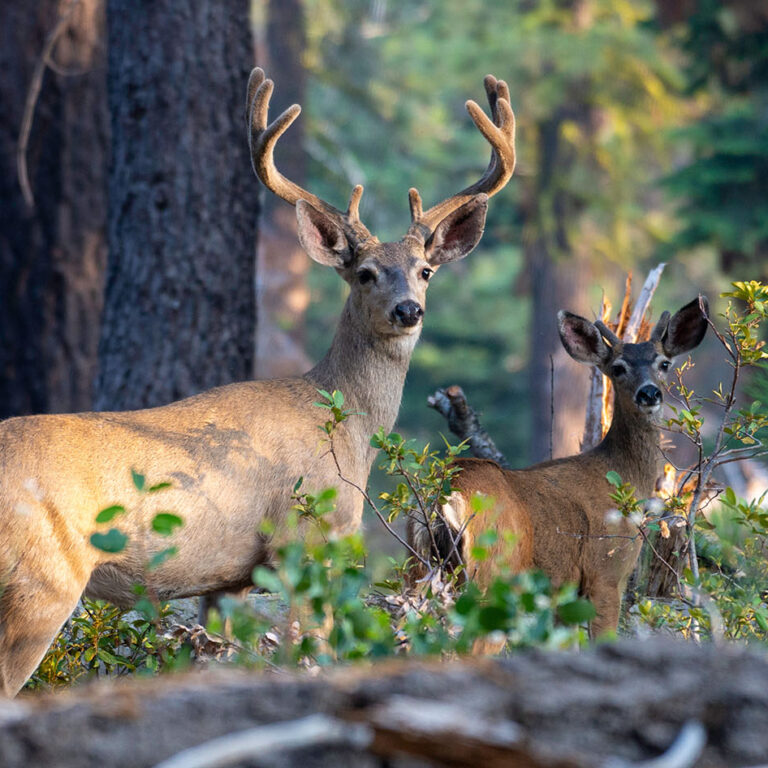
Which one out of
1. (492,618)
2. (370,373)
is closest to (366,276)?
(370,373)

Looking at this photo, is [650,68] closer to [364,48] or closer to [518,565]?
[364,48]

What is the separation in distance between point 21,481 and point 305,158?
17.4 m

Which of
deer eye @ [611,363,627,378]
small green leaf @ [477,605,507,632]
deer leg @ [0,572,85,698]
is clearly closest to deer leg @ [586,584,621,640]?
deer eye @ [611,363,627,378]

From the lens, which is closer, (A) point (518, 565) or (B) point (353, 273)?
(A) point (518, 565)

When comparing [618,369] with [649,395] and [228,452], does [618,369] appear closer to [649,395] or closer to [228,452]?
[649,395]

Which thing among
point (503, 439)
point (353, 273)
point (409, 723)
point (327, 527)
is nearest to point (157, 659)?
point (327, 527)

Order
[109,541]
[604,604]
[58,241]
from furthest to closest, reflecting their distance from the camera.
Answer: [58,241] → [604,604] → [109,541]

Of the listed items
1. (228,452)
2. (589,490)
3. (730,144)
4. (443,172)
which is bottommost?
(589,490)

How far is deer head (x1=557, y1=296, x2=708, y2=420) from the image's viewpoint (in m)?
6.28

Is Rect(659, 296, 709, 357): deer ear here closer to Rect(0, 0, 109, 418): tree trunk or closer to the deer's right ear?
the deer's right ear

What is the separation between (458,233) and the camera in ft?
21.4

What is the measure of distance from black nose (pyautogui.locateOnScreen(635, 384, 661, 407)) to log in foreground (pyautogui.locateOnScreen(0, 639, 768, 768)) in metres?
3.87

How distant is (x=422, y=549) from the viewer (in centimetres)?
554

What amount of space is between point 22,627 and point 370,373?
7.61ft
